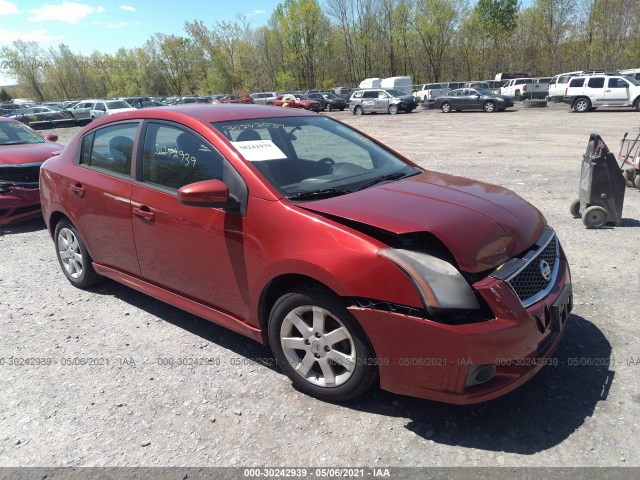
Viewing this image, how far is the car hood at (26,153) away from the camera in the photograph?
23.6ft

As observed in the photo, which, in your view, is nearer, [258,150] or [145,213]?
[258,150]

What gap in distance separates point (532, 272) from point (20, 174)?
7239mm

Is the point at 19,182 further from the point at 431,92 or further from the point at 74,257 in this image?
the point at 431,92

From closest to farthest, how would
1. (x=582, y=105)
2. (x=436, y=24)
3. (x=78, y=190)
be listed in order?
1. (x=78, y=190)
2. (x=582, y=105)
3. (x=436, y=24)

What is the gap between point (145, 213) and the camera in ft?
11.7

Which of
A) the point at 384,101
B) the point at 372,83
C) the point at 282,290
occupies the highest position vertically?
the point at 372,83

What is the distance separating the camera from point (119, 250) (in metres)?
4.00

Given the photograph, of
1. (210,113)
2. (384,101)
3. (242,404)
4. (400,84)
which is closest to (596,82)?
(384,101)

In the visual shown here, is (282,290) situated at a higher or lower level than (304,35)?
lower

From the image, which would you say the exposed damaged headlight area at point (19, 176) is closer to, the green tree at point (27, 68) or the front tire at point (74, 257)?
the front tire at point (74, 257)

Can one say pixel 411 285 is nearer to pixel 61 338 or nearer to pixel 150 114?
pixel 150 114

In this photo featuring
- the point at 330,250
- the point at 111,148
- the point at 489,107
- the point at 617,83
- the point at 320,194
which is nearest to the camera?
the point at 330,250

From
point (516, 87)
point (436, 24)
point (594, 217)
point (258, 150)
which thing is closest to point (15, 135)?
point (258, 150)

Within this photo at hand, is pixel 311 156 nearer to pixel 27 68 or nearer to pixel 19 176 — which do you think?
pixel 19 176
